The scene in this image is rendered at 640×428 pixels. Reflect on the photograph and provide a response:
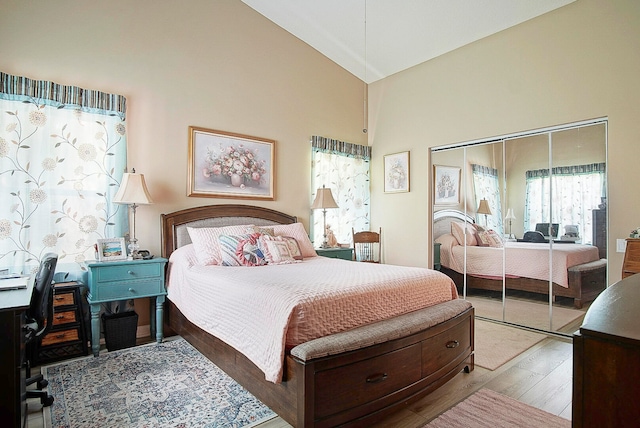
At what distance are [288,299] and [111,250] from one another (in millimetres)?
2072

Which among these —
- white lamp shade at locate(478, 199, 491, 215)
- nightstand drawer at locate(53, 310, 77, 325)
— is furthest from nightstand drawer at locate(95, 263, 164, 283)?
white lamp shade at locate(478, 199, 491, 215)

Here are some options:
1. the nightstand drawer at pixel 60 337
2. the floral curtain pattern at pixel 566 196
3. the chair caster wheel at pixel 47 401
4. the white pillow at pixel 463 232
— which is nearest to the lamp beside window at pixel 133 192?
the nightstand drawer at pixel 60 337

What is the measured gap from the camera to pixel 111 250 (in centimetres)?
321

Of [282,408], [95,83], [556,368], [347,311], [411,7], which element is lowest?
[556,368]

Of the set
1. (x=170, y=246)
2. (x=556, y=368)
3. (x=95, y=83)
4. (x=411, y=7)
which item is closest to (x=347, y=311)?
(x=556, y=368)

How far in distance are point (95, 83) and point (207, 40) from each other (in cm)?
127

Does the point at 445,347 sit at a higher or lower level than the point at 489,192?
lower

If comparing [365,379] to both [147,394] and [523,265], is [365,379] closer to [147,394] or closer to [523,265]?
[147,394]

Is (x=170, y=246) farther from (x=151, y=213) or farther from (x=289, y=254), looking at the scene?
(x=289, y=254)

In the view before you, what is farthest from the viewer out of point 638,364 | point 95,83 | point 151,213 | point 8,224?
point 151,213

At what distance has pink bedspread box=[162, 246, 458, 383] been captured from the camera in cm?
193

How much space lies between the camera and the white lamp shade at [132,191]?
10.6 feet

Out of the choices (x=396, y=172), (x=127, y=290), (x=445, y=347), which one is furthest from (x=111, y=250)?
(x=396, y=172)

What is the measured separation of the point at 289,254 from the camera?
3.50 m
